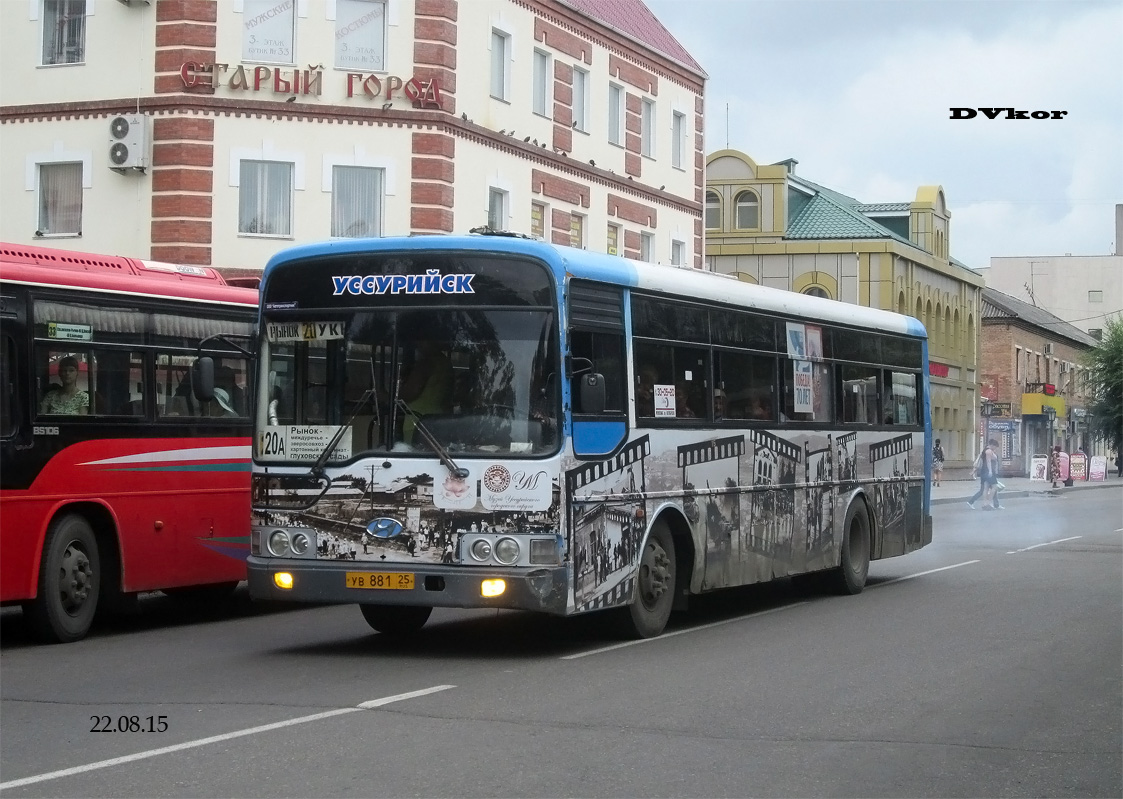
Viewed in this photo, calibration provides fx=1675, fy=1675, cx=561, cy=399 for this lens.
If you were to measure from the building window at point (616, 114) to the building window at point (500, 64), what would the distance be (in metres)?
5.15

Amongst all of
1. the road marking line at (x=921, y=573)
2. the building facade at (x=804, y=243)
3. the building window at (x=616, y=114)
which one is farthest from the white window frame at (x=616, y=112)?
the building facade at (x=804, y=243)

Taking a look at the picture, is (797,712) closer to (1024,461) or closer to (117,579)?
(117,579)

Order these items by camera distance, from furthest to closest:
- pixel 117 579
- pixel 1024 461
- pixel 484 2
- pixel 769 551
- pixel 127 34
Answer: pixel 1024 461, pixel 484 2, pixel 127 34, pixel 769 551, pixel 117 579

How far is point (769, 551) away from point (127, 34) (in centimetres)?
2064

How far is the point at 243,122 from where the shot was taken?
3125 cm

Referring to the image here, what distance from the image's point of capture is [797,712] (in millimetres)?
9609

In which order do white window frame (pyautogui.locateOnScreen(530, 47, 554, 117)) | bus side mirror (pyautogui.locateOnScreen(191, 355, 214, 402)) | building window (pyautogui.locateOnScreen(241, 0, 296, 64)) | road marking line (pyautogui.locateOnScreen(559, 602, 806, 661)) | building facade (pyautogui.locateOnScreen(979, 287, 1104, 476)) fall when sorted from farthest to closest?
building facade (pyautogui.locateOnScreen(979, 287, 1104, 476)) → white window frame (pyautogui.locateOnScreen(530, 47, 554, 117)) → building window (pyautogui.locateOnScreen(241, 0, 296, 64)) → bus side mirror (pyautogui.locateOnScreen(191, 355, 214, 402)) → road marking line (pyautogui.locateOnScreen(559, 602, 806, 661))

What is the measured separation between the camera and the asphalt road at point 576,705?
24.9 ft

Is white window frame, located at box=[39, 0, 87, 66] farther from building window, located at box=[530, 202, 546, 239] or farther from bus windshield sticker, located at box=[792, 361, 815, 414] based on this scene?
bus windshield sticker, located at box=[792, 361, 815, 414]

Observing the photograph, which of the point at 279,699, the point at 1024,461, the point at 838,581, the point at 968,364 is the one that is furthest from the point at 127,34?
the point at 1024,461

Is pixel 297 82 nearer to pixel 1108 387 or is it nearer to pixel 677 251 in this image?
pixel 677 251

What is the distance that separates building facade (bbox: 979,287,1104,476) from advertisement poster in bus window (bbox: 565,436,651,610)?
62955mm

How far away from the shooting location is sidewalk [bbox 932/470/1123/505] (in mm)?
49703

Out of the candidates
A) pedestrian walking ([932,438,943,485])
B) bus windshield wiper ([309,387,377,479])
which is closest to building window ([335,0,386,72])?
bus windshield wiper ([309,387,377,479])
